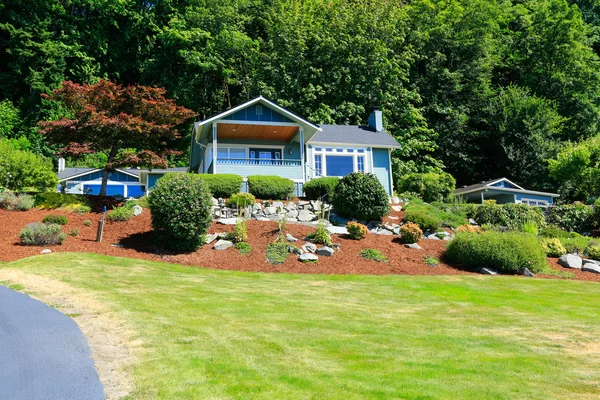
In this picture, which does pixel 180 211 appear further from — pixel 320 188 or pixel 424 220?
pixel 424 220

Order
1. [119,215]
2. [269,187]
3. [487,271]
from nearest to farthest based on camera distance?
[487,271] < [119,215] < [269,187]

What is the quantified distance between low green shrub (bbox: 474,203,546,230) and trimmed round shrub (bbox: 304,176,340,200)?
7.18m

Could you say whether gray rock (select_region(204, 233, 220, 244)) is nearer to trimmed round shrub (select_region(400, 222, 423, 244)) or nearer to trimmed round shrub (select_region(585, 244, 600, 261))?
trimmed round shrub (select_region(400, 222, 423, 244))

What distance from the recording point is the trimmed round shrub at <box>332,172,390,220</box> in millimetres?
22641

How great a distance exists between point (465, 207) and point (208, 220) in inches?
549

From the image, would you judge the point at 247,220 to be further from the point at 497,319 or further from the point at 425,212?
the point at 497,319

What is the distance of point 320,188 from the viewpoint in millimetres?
25469

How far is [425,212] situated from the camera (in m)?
24.9

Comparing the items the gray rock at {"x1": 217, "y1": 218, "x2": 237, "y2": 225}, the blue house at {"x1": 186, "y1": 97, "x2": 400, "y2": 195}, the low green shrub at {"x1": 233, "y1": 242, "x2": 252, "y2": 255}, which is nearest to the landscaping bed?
the low green shrub at {"x1": 233, "y1": 242, "x2": 252, "y2": 255}

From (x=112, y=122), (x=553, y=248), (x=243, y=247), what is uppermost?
(x=112, y=122)

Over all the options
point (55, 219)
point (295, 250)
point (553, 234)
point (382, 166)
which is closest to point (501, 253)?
point (295, 250)

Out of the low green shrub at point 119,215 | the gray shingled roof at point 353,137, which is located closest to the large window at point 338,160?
the gray shingled roof at point 353,137

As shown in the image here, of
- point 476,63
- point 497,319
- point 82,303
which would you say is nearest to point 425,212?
point 497,319

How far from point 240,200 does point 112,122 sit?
607cm
